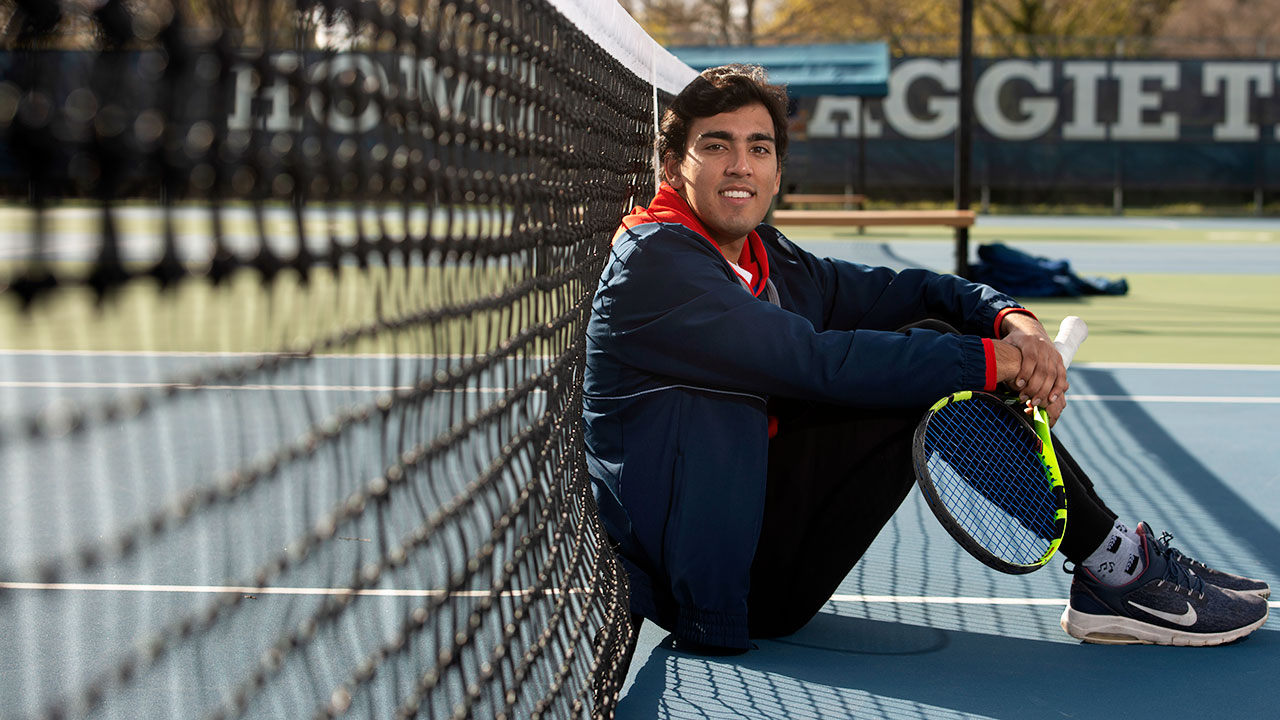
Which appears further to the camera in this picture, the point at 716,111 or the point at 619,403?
the point at 716,111

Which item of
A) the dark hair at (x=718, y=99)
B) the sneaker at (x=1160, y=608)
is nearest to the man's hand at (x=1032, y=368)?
the sneaker at (x=1160, y=608)

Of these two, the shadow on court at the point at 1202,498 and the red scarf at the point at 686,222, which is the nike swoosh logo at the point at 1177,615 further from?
the red scarf at the point at 686,222

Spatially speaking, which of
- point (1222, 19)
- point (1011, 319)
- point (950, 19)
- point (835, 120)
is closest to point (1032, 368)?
point (1011, 319)

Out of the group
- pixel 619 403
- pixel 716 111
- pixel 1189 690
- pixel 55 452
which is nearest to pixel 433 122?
pixel 619 403

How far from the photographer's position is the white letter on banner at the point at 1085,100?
19.6 meters

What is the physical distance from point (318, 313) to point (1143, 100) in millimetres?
19309

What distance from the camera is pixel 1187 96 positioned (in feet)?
63.5

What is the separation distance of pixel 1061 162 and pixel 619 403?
18.6m

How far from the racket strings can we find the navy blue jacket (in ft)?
0.67

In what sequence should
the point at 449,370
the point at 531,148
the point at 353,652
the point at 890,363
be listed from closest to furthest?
the point at 449,370, the point at 531,148, the point at 890,363, the point at 353,652

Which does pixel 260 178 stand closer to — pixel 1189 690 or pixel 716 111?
pixel 716 111

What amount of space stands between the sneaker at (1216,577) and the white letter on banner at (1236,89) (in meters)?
18.3

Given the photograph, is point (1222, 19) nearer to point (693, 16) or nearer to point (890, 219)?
point (693, 16)

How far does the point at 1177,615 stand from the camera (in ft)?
9.02
